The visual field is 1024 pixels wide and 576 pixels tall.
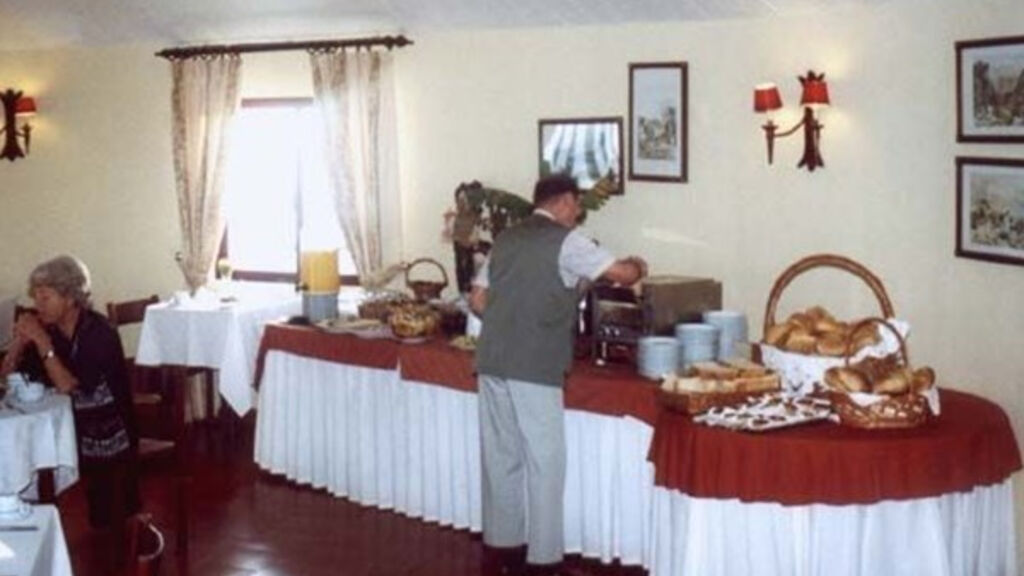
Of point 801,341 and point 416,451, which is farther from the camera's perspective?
point 416,451

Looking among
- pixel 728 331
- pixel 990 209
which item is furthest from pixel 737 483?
pixel 990 209

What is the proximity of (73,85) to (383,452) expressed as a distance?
13.6 ft

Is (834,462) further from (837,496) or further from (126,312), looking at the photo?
(126,312)

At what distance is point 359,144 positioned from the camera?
7809mm

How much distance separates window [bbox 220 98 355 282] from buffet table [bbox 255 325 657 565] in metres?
1.62

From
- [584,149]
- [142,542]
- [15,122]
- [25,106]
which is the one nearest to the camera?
[142,542]

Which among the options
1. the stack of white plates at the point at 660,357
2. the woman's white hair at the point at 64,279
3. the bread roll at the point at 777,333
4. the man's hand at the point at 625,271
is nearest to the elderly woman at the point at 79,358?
the woman's white hair at the point at 64,279

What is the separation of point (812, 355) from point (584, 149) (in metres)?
2.80

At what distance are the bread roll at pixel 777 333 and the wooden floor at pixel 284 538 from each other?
1.20 meters

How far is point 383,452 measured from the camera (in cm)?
622

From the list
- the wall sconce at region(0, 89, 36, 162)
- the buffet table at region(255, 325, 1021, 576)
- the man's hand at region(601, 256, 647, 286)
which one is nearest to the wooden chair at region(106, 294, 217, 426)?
the wall sconce at region(0, 89, 36, 162)

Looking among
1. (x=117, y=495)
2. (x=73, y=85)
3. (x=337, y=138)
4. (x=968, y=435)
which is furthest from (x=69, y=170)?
(x=968, y=435)

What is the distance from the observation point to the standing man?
509 cm

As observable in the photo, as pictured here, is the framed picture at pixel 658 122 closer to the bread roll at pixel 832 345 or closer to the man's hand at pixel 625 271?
the man's hand at pixel 625 271
